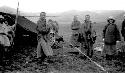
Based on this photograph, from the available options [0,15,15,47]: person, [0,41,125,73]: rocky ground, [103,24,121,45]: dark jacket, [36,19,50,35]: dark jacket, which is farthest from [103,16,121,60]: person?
[0,15,15,47]: person

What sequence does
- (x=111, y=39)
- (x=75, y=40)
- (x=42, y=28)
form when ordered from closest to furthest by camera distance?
1. (x=42, y=28)
2. (x=111, y=39)
3. (x=75, y=40)

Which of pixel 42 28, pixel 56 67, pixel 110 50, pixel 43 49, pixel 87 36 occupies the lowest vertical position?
pixel 56 67

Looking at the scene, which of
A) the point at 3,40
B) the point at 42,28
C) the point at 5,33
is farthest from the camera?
the point at 42,28

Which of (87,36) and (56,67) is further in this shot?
(87,36)

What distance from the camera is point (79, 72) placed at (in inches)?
343

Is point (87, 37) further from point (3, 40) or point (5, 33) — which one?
point (3, 40)

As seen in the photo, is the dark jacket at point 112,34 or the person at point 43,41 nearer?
the person at point 43,41

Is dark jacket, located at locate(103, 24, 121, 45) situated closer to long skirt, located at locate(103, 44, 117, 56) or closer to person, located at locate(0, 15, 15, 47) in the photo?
long skirt, located at locate(103, 44, 117, 56)

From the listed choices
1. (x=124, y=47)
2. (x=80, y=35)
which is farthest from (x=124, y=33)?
(x=80, y=35)

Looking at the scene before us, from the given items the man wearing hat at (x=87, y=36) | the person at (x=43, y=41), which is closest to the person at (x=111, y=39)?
the man wearing hat at (x=87, y=36)

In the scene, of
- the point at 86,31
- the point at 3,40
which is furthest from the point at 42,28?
the point at 86,31

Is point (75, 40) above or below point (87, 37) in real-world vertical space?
below

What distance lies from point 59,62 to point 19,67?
2.05 meters

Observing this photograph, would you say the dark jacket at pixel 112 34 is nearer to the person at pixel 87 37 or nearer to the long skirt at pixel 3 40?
the person at pixel 87 37
